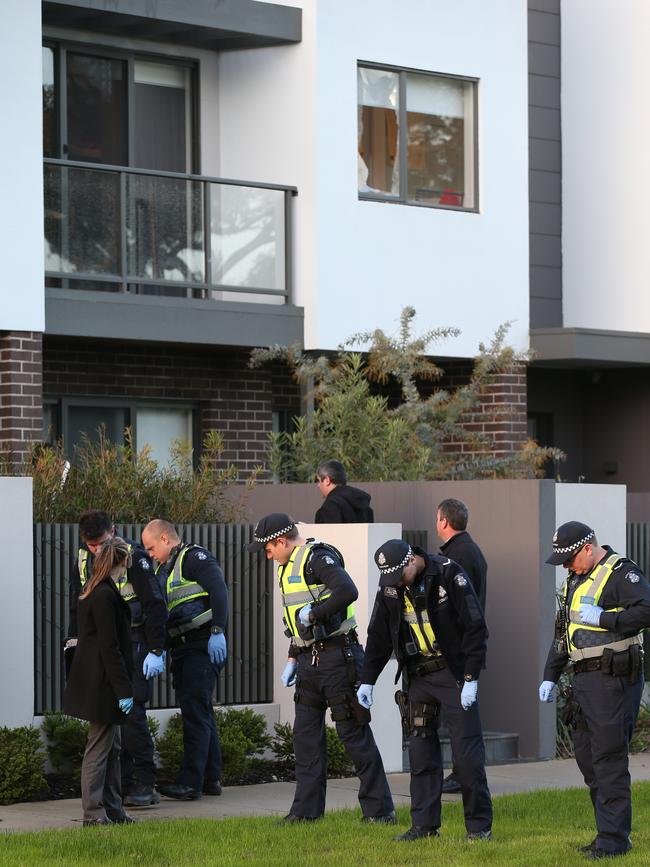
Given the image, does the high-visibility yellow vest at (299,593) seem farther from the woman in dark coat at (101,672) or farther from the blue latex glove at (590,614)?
the blue latex glove at (590,614)

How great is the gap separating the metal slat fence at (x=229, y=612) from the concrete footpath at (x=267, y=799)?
3.15 ft

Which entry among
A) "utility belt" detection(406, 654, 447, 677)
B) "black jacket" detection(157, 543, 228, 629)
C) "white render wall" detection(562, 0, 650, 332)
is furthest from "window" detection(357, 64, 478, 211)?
"utility belt" detection(406, 654, 447, 677)

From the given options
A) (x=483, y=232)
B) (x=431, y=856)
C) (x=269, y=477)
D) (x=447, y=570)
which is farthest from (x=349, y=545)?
(x=483, y=232)

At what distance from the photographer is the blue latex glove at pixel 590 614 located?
9.48 meters

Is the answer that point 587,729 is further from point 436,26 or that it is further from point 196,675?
point 436,26

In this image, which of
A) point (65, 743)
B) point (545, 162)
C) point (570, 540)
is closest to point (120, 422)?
point (545, 162)

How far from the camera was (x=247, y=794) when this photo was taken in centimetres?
1190

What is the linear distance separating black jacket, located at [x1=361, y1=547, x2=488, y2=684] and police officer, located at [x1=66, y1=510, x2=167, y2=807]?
1.54 metres

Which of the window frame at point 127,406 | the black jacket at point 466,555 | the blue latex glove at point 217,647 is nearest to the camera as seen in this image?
the blue latex glove at point 217,647

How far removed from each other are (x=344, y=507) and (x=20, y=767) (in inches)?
139

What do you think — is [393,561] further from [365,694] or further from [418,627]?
[365,694]

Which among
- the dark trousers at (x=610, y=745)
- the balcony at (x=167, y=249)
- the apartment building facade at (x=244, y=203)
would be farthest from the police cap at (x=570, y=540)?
the balcony at (x=167, y=249)

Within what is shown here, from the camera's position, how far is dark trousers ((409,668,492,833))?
9.83 metres

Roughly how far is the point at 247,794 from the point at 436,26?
10.9 m
